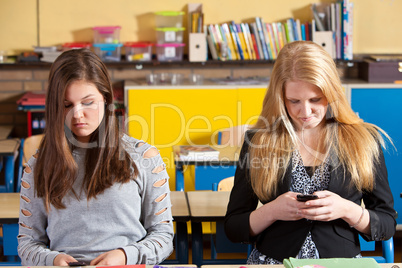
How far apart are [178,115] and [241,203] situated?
7.63 ft

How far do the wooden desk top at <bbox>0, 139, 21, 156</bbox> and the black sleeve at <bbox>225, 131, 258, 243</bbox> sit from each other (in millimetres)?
2025

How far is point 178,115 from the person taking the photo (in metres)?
4.08

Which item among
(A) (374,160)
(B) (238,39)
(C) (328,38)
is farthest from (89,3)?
(A) (374,160)

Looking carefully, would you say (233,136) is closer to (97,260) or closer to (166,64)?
(166,64)

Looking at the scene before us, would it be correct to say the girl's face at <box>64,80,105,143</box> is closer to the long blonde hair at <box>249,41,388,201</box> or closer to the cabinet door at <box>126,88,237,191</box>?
the long blonde hair at <box>249,41,388,201</box>

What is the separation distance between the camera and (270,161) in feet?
5.82

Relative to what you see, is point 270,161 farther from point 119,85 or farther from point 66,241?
point 119,85

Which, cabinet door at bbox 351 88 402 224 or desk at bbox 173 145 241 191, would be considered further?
cabinet door at bbox 351 88 402 224

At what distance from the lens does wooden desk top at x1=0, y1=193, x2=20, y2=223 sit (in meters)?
2.21

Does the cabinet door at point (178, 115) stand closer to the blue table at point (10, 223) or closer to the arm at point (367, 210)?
the blue table at point (10, 223)

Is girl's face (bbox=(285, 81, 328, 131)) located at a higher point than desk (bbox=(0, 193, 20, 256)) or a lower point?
higher

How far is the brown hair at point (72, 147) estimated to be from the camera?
1.65 m

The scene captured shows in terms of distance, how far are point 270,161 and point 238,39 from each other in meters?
2.57

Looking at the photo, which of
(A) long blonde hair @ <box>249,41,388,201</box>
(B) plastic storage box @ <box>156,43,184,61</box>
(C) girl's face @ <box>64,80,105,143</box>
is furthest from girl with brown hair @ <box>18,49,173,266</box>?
(B) plastic storage box @ <box>156,43,184,61</box>
